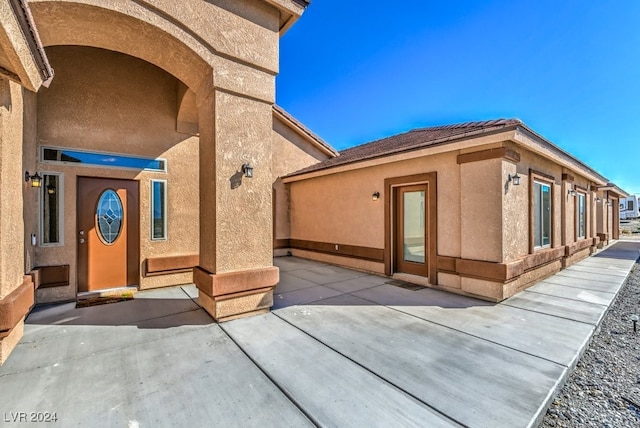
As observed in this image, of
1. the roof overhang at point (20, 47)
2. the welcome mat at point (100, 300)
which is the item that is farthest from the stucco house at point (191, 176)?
the welcome mat at point (100, 300)

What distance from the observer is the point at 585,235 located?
11.5 metres

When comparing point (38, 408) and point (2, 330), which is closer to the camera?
point (38, 408)

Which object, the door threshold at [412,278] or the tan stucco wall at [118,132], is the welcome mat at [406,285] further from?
the tan stucco wall at [118,132]

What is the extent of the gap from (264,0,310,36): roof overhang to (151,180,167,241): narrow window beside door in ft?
15.0

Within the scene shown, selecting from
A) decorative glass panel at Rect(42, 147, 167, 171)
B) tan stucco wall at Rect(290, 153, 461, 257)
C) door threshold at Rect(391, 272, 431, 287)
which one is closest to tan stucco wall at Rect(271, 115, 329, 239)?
tan stucco wall at Rect(290, 153, 461, 257)

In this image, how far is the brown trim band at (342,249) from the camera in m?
8.23

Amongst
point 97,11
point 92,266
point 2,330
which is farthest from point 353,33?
point 2,330

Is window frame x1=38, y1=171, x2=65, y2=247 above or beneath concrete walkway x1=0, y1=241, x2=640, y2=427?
above

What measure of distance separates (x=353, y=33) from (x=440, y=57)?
3236 mm

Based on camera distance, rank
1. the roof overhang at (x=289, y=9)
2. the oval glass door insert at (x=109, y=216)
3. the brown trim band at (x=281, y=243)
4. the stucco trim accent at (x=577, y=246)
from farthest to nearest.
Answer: the brown trim band at (x=281, y=243)
the stucco trim accent at (x=577, y=246)
the oval glass door insert at (x=109, y=216)
the roof overhang at (x=289, y=9)

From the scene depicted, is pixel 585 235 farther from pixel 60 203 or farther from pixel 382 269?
pixel 60 203

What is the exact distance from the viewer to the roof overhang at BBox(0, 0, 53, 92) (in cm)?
237

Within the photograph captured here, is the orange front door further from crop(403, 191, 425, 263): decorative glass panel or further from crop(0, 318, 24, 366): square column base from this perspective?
crop(403, 191, 425, 263): decorative glass panel

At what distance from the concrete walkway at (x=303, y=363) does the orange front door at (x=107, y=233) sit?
92cm
